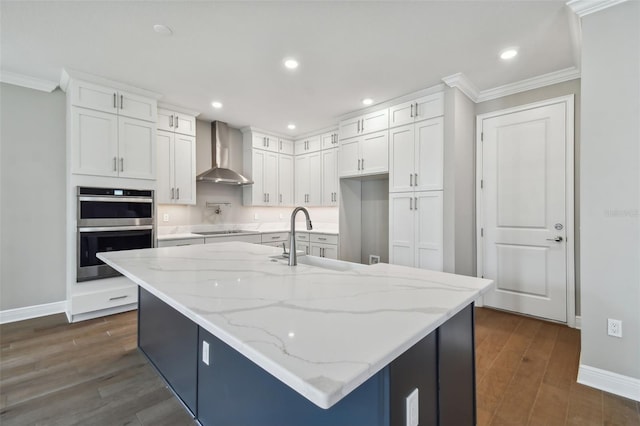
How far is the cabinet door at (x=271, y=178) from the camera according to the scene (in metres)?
5.09

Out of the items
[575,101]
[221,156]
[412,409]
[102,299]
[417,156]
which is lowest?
[102,299]

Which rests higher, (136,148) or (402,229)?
(136,148)

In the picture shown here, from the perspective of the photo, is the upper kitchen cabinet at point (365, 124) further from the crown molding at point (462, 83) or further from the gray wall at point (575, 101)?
the gray wall at point (575, 101)

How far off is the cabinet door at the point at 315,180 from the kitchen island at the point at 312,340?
→ 321cm

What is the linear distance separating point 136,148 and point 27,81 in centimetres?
123

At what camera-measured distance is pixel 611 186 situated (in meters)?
1.89

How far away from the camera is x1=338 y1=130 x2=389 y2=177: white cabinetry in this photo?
381 cm

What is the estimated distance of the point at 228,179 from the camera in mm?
4391

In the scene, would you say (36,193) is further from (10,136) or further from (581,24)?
(581,24)

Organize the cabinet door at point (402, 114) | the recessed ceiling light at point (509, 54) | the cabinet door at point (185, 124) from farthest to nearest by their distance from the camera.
A: the cabinet door at point (185, 124)
the cabinet door at point (402, 114)
the recessed ceiling light at point (509, 54)

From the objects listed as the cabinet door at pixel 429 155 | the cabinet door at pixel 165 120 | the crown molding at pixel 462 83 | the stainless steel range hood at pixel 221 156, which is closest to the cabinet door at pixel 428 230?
the cabinet door at pixel 429 155

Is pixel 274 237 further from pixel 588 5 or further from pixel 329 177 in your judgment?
pixel 588 5

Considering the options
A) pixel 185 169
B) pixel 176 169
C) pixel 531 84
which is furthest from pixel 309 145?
pixel 531 84

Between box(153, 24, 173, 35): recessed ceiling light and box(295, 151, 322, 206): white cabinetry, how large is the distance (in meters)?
3.06
